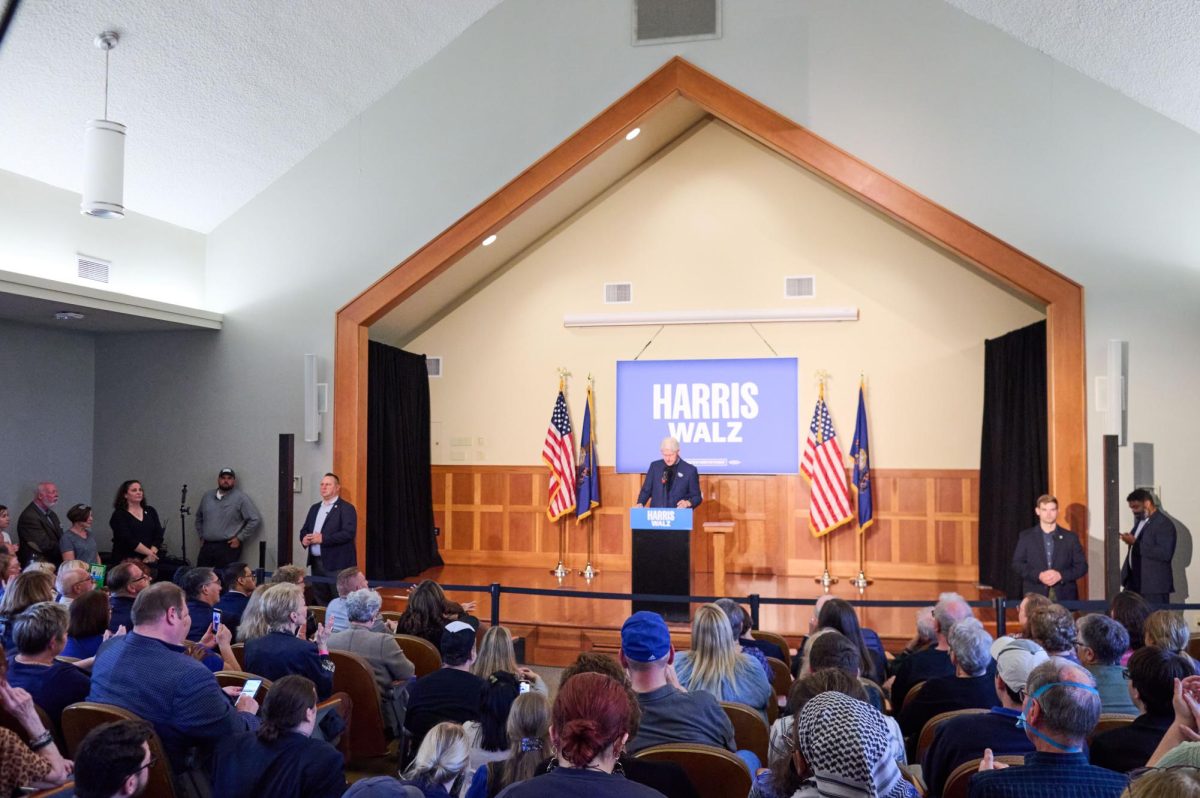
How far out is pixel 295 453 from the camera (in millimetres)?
8977

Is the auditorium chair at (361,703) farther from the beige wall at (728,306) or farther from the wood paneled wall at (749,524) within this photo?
the beige wall at (728,306)

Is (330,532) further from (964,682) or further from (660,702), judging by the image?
(964,682)

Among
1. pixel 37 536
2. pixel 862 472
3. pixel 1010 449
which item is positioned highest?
pixel 1010 449

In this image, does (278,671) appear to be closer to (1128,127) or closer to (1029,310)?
(1128,127)

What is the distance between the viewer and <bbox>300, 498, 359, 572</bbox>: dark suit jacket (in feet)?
26.2

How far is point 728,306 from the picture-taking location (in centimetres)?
1075

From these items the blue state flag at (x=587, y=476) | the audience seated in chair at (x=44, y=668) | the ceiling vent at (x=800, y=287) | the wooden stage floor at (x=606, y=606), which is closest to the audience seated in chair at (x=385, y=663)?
the audience seated in chair at (x=44, y=668)

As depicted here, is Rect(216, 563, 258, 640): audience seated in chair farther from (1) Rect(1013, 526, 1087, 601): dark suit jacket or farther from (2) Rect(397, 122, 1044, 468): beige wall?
(2) Rect(397, 122, 1044, 468): beige wall

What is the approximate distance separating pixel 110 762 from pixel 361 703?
85.3 inches

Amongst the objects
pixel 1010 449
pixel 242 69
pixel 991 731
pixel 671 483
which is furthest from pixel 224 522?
pixel 991 731

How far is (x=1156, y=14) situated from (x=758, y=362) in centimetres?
502

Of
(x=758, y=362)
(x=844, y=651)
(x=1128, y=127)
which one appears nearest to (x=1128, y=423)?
(x=1128, y=127)

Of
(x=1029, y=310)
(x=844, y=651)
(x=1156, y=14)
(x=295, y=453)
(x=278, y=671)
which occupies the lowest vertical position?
(x=278, y=671)

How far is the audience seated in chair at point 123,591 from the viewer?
4738 mm
